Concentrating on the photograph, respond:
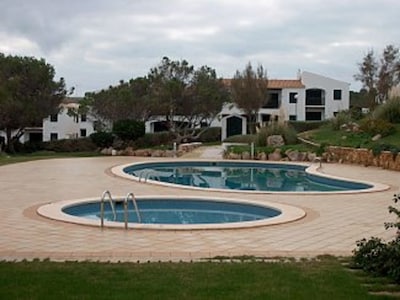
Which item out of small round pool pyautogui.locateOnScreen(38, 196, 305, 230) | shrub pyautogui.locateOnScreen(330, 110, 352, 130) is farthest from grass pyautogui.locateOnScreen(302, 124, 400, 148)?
small round pool pyautogui.locateOnScreen(38, 196, 305, 230)

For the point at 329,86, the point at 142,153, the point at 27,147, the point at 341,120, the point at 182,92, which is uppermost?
the point at 329,86

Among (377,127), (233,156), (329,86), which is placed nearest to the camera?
(377,127)

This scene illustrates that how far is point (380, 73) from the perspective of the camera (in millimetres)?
33031

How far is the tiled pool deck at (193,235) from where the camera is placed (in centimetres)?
620

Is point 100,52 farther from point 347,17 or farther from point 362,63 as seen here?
point 362,63

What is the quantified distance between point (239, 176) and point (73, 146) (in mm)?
13086

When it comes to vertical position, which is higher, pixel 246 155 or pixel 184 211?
pixel 246 155

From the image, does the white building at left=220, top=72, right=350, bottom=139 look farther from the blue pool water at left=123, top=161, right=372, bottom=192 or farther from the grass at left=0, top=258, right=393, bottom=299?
the grass at left=0, top=258, right=393, bottom=299

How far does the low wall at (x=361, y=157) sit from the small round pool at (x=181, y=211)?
9057 mm

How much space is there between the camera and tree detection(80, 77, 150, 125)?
28.7 m

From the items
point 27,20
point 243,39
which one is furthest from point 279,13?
Answer: point 27,20

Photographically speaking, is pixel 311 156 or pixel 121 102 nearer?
pixel 311 156

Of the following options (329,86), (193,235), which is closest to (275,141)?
(193,235)

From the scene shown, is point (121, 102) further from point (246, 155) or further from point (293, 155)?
point (293, 155)
